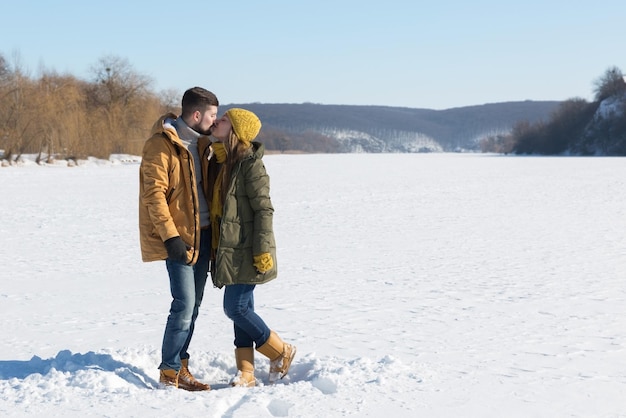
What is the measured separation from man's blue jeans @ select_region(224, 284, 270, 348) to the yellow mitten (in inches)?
7.5

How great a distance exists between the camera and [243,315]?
13.3 feet

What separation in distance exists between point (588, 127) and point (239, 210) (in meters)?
90.7

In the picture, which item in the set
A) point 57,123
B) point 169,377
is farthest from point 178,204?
point 57,123

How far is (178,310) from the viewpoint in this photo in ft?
12.8

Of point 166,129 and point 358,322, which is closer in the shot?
point 166,129

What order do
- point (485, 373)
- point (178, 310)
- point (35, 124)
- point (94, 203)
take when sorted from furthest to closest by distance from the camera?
point (35, 124) → point (94, 203) → point (485, 373) → point (178, 310)

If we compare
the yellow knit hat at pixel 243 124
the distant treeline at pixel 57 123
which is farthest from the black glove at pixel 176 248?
the distant treeline at pixel 57 123

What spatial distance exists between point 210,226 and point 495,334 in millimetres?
2351

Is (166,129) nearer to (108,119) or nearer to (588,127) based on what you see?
(108,119)

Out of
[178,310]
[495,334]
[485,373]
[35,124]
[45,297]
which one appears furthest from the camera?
[35,124]

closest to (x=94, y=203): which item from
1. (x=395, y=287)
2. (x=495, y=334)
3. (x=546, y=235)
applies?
(x=546, y=235)

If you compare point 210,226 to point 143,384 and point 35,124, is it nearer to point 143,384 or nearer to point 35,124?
point 143,384

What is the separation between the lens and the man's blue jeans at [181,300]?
12.6ft

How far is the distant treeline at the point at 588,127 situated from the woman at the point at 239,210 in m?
81.1
